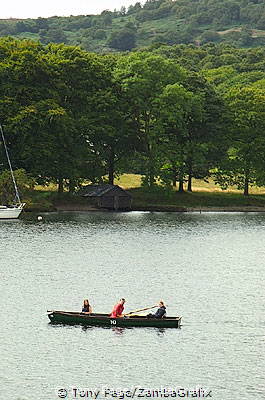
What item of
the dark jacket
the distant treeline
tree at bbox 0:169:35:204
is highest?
the distant treeline

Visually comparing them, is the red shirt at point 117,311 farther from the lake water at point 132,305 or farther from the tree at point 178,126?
the tree at point 178,126

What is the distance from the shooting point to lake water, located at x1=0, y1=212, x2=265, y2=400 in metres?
59.2

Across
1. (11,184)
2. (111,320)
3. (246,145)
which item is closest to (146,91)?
(246,145)

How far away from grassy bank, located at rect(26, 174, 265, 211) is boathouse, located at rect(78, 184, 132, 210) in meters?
1.35

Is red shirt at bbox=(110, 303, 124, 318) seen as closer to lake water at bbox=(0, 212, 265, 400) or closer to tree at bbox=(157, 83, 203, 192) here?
lake water at bbox=(0, 212, 265, 400)

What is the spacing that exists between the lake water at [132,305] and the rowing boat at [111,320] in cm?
70

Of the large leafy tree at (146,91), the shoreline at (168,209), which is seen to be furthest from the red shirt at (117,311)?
the large leafy tree at (146,91)

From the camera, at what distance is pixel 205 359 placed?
64.1 m

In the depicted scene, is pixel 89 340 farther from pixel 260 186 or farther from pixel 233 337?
pixel 260 186

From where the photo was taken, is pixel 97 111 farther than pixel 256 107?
No

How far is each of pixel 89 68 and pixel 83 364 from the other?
124409 mm

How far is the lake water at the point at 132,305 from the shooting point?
194ft

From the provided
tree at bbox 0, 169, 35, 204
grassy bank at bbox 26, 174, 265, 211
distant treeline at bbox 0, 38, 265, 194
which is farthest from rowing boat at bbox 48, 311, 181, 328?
distant treeline at bbox 0, 38, 265, 194

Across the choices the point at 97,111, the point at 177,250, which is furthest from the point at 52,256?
the point at 97,111
